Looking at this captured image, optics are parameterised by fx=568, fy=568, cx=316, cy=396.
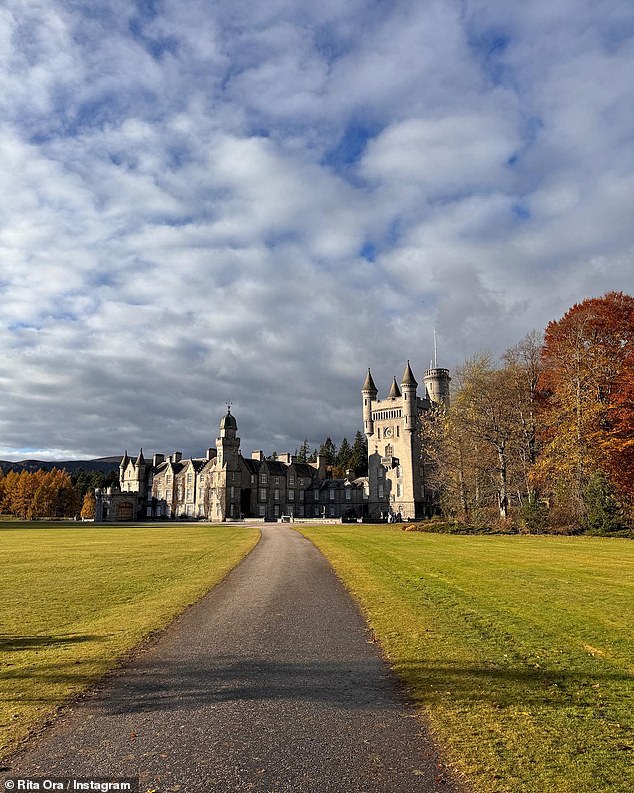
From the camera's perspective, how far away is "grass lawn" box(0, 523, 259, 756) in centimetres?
776

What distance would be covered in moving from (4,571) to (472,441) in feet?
135

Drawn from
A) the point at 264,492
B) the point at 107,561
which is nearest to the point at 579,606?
the point at 107,561

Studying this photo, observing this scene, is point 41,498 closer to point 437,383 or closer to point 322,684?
point 437,383

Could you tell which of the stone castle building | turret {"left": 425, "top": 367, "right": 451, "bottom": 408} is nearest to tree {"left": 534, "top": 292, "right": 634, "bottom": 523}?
the stone castle building

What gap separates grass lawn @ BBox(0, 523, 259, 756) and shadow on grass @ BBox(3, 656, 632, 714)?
224mm

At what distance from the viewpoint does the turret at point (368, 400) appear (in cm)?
10919

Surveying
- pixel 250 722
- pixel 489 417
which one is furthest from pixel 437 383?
pixel 250 722

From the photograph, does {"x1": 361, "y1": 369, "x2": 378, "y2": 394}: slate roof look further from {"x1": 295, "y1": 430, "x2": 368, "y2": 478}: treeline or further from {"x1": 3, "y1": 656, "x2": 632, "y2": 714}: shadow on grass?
{"x1": 3, "y1": 656, "x2": 632, "y2": 714}: shadow on grass

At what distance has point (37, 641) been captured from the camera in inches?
412

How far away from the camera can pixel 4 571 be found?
21.0 metres

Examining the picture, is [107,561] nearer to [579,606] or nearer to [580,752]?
[579,606]

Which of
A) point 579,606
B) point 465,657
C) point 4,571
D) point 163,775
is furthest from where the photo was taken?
point 4,571

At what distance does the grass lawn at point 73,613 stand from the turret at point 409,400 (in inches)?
3000

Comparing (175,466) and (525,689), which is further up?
(175,466)
